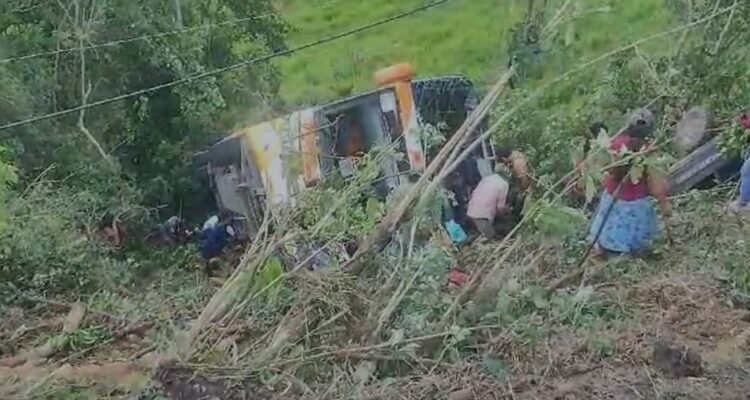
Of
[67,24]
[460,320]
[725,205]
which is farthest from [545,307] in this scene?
[67,24]

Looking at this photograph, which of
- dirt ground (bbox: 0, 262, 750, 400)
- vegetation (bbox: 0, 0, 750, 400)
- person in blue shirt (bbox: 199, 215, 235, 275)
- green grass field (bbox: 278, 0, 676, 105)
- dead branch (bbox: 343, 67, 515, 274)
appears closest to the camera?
dirt ground (bbox: 0, 262, 750, 400)

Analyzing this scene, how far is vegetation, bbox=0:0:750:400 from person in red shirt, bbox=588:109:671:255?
5.4 inches

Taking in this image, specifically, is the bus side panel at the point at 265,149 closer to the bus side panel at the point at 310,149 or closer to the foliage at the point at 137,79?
the bus side panel at the point at 310,149

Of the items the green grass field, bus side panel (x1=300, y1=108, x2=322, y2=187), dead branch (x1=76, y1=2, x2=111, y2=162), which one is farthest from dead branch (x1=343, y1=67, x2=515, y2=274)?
the green grass field

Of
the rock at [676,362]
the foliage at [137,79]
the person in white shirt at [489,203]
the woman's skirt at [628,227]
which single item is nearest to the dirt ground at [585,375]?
the rock at [676,362]

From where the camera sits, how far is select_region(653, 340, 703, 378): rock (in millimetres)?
5332

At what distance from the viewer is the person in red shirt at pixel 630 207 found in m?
6.56

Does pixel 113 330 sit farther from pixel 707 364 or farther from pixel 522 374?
pixel 707 364

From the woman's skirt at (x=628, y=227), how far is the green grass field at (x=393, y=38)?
5.63 meters

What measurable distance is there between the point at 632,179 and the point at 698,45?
1.57m

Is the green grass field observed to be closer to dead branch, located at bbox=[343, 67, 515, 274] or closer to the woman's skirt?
the woman's skirt

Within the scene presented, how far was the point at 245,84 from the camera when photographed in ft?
38.5

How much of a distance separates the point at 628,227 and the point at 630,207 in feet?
0.43

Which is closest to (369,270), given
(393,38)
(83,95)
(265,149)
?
(265,149)
